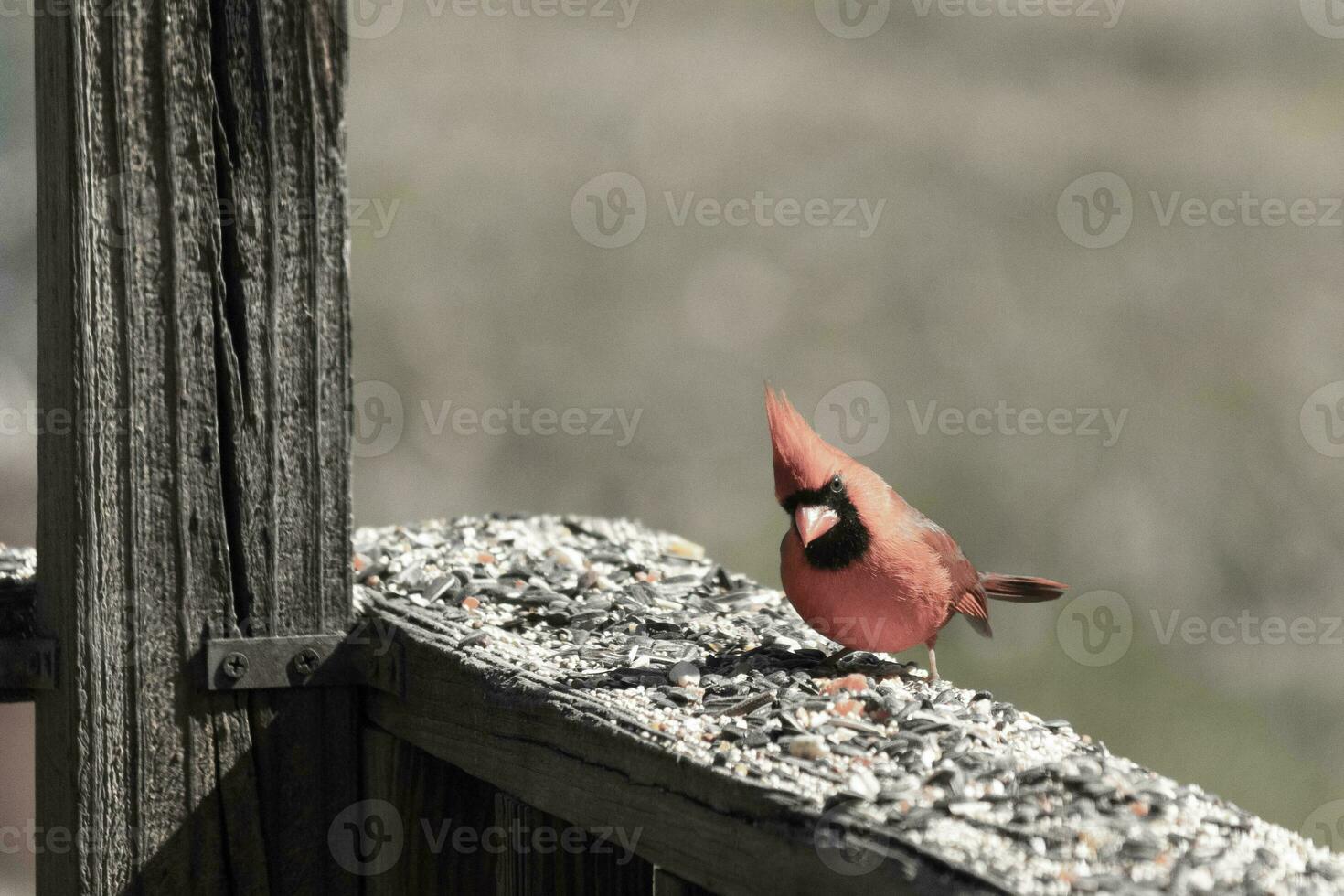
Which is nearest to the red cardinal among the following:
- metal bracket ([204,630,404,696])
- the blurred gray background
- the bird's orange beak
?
the bird's orange beak

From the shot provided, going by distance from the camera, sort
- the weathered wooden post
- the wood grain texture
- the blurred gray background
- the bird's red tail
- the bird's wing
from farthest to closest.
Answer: the blurred gray background → the bird's red tail → the bird's wing → the weathered wooden post → the wood grain texture

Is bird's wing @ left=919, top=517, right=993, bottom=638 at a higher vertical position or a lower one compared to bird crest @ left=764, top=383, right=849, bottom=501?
lower

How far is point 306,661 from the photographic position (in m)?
2.12

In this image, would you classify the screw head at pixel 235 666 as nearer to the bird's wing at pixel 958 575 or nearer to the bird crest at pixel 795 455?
the bird crest at pixel 795 455

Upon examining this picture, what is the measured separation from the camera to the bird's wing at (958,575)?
2.54 metres

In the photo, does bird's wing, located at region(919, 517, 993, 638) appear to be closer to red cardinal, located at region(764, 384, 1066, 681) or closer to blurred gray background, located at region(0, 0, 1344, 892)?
red cardinal, located at region(764, 384, 1066, 681)

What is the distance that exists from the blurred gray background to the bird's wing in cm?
374

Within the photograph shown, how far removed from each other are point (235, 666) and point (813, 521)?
89 cm

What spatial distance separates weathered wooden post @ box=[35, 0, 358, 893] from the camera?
77.8 inches

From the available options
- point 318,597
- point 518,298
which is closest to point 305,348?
point 318,597

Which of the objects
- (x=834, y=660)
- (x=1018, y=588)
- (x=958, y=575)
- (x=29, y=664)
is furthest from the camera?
(x=1018, y=588)

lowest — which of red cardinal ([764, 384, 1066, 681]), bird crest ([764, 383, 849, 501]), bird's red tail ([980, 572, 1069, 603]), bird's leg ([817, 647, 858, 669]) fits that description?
bird's red tail ([980, 572, 1069, 603])

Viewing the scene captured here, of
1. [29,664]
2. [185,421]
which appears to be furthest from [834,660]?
[29,664]

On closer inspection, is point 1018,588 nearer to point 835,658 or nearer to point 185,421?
point 835,658
